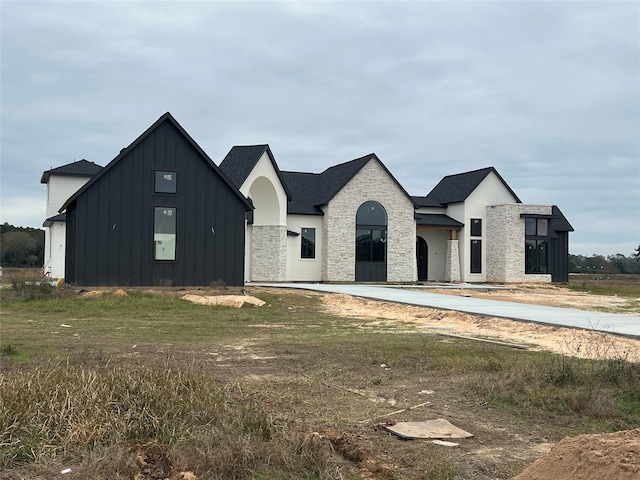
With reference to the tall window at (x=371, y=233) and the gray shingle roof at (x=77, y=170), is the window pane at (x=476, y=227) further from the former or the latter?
the gray shingle roof at (x=77, y=170)

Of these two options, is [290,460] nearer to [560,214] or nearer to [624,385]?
[624,385]

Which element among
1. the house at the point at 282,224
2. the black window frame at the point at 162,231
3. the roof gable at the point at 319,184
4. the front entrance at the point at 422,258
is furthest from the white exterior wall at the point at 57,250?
the front entrance at the point at 422,258

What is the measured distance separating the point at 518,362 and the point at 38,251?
60287 mm

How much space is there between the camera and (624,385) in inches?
317

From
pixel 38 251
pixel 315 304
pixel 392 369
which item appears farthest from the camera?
pixel 38 251

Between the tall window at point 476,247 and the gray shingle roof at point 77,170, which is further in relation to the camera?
the tall window at point 476,247

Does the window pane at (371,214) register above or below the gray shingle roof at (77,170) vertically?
below

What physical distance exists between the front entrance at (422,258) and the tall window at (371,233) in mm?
5664

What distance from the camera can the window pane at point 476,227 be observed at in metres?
43.2

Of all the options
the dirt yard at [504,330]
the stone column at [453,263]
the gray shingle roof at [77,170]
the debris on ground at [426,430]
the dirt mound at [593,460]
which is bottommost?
the debris on ground at [426,430]

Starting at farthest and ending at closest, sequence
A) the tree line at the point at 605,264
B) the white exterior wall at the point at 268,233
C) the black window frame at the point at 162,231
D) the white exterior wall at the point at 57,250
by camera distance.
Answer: the tree line at the point at 605,264
the white exterior wall at the point at 57,250
the white exterior wall at the point at 268,233
the black window frame at the point at 162,231

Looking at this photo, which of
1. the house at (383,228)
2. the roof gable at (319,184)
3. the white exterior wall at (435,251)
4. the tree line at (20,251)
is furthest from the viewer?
the tree line at (20,251)

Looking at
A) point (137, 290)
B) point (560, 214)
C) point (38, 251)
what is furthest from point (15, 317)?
point (38, 251)

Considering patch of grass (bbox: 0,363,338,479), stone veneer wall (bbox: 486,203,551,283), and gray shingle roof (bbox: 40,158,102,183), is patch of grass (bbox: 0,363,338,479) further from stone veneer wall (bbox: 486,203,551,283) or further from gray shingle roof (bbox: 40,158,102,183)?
stone veneer wall (bbox: 486,203,551,283)
